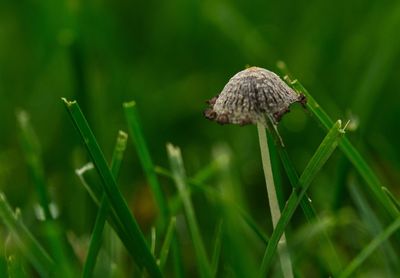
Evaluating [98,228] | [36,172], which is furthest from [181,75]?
[98,228]

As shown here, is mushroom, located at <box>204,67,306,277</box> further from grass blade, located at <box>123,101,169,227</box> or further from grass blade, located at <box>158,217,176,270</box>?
grass blade, located at <box>123,101,169,227</box>

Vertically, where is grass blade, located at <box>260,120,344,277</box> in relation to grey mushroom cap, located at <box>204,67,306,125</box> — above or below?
below

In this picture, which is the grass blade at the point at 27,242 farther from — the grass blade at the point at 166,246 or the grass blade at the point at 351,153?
the grass blade at the point at 351,153

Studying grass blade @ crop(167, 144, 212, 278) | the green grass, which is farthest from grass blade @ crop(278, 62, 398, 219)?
grass blade @ crop(167, 144, 212, 278)

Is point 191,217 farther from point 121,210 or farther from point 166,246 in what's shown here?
point 121,210

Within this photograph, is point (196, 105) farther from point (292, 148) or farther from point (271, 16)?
point (271, 16)

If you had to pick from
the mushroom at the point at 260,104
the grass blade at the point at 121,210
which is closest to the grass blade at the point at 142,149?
the grass blade at the point at 121,210
